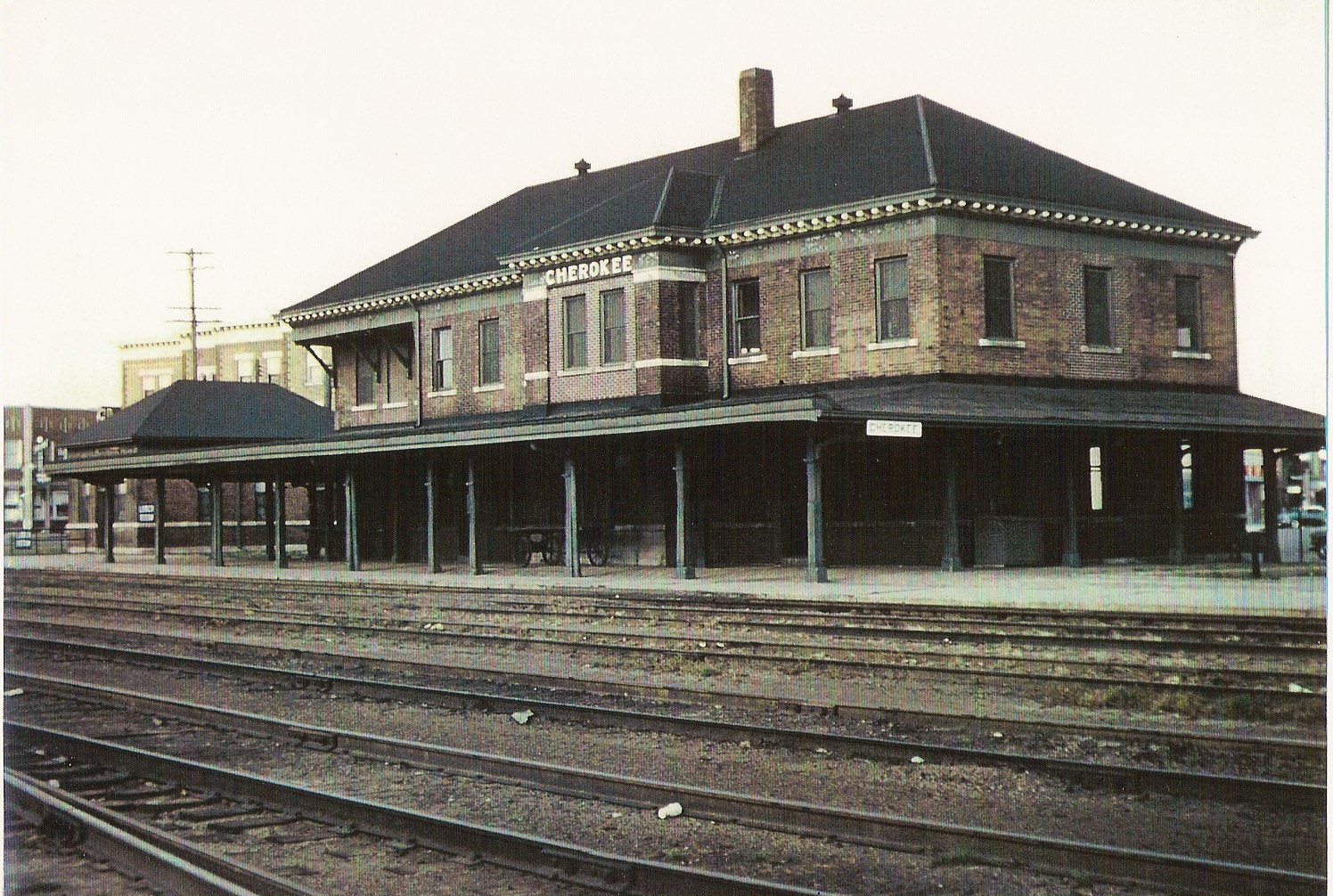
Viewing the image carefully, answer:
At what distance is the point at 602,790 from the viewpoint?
28.4ft

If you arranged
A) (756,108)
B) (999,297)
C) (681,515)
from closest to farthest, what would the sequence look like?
(681,515), (999,297), (756,108)

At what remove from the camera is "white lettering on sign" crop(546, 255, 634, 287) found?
2831cm

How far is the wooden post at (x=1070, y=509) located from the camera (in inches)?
901

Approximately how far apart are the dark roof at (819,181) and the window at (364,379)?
2.56m

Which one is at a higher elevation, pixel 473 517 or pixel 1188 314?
pixel 1188 314

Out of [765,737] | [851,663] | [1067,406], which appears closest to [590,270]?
[1067,406]

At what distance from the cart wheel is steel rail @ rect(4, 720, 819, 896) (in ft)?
61.2

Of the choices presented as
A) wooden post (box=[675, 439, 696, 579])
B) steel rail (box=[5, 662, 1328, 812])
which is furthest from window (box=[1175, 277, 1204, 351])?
steel rail (box=[5, 662, 1328, 812])

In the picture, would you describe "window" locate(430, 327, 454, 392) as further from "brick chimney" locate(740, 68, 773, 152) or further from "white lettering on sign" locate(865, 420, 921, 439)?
"white lettering on sign" locate(865, 420, 921, 439)

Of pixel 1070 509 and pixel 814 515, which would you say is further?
pixel 1070 509

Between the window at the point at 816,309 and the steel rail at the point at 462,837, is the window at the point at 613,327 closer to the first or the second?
the window at the point at 816,309

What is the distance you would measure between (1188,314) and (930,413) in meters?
8.59

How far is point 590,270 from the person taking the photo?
2906cm

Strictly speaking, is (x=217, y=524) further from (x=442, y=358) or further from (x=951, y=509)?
(x=951, y=509)
